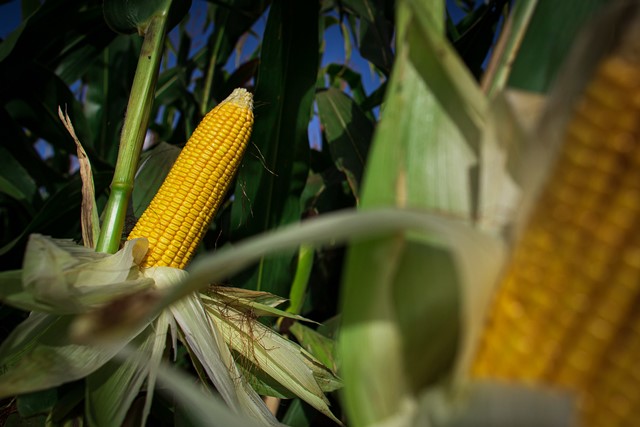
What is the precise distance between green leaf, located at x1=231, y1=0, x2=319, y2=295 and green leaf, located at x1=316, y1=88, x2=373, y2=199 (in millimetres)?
99

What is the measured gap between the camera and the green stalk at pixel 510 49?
0.49 metres

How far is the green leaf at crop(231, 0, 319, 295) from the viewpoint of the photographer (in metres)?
1.21

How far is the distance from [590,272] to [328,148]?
1433 mm

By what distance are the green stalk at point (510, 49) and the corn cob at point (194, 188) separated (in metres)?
0.61

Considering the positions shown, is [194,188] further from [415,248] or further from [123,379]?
[415,248]

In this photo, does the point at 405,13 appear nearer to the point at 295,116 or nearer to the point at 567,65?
the point at 567,65

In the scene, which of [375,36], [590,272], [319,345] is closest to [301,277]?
[319,345]

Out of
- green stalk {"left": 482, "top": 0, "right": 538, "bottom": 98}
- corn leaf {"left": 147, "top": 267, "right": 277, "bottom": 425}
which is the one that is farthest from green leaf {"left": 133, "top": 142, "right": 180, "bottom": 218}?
green stalk {"left": 482, "top": 0, "right": 538, "bottom": 98}

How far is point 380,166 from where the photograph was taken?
413 mm

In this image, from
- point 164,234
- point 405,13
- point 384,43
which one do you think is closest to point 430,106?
point 405,13

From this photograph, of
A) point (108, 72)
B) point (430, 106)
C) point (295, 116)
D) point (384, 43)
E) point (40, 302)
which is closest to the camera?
point (430, 106)

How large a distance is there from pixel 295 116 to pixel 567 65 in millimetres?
949

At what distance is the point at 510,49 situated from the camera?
499 millimetres

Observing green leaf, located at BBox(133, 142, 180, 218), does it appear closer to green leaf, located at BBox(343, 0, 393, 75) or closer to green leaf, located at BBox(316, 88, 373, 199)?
green leaf, located at BBox(316, 88, 373, 199)
